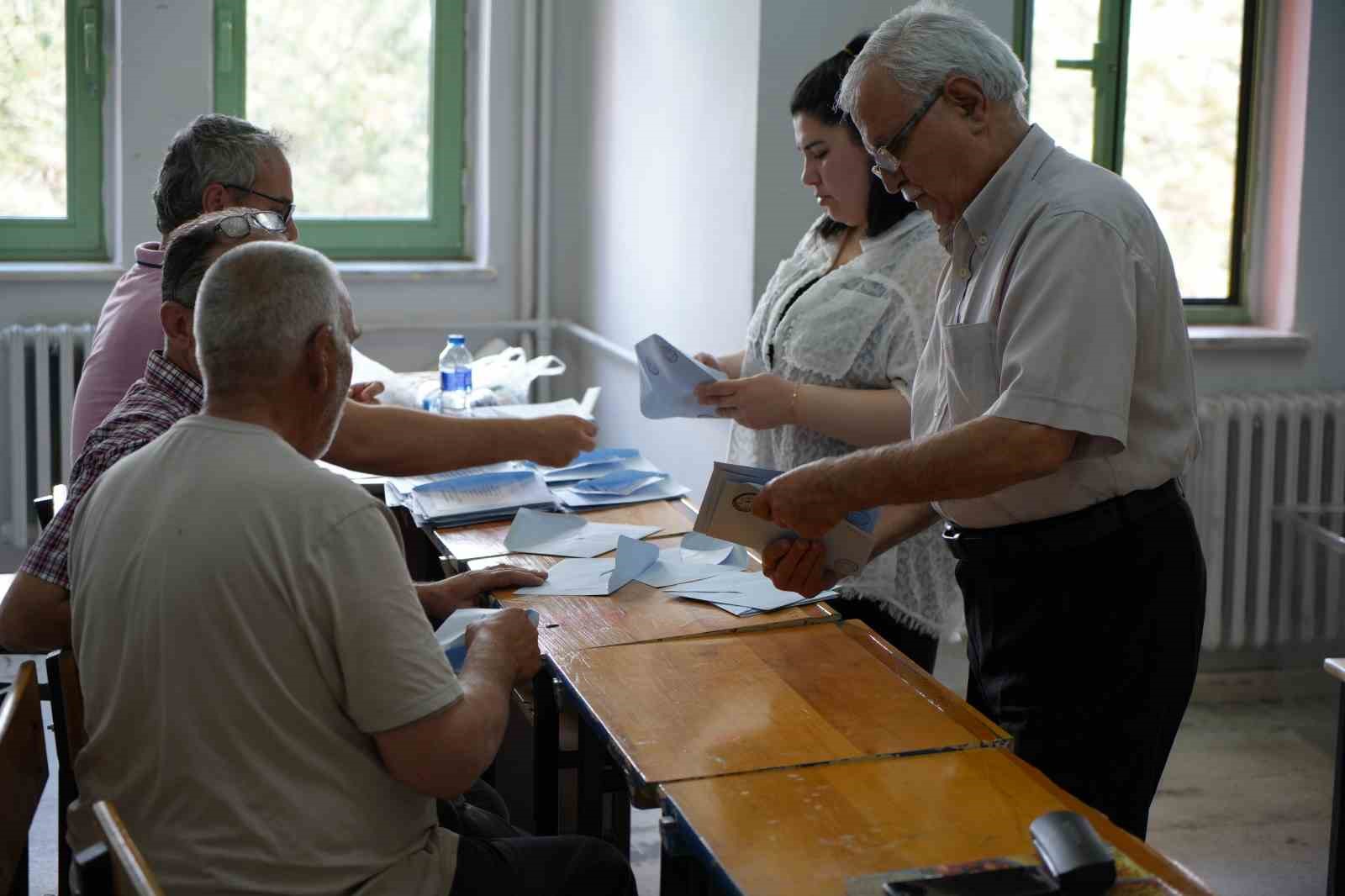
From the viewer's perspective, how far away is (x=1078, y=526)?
6.26 ft

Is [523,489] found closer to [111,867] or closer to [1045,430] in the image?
[1045,430]

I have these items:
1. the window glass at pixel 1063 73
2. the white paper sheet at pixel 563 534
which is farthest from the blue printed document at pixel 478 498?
the window glass at pixel 1063 73

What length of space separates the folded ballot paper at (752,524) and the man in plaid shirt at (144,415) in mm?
486

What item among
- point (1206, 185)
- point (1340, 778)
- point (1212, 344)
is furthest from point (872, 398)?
point (1206, 185)

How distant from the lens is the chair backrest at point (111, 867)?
1.22 meters

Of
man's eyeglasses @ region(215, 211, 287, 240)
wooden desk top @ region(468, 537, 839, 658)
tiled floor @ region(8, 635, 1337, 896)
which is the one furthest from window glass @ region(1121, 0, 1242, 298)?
man's eyeglasses @ region(215, 211, 287, 240)

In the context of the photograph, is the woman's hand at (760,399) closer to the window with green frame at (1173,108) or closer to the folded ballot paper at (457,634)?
the folded ballot paper at (457,634)

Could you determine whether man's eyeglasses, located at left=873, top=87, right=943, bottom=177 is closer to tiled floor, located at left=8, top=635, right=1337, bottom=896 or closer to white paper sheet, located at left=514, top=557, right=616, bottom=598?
white paper sheet, located at left=514, top=557, right=616, bottom=598

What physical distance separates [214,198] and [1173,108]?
295 centimetres

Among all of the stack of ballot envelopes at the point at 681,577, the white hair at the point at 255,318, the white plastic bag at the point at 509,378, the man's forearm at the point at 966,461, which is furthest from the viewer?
the white plastic bag at the point at 509,378

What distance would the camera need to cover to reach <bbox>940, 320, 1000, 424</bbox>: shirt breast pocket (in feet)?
6.27

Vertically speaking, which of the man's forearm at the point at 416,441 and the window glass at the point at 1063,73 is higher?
the window glass at the point at 1063,73

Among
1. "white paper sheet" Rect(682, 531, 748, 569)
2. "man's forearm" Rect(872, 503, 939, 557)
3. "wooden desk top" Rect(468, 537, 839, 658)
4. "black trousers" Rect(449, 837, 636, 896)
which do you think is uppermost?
"man's forearm" Rect(872, 503, 939, 557)

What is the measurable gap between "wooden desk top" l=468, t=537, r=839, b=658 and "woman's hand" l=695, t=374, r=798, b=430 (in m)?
0.39
